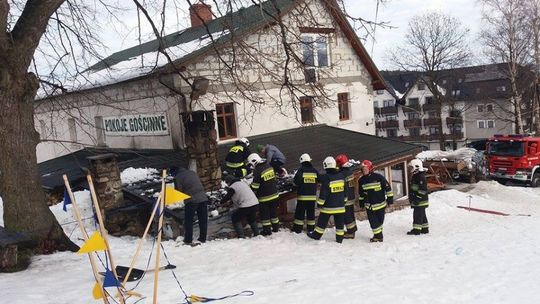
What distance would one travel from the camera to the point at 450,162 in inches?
819

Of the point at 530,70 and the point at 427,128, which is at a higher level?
the point at 530,70

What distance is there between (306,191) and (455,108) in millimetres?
46601

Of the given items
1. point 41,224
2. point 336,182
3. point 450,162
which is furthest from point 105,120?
point 450,162

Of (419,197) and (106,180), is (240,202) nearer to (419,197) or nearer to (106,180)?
(106,180)

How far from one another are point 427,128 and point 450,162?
38.5 metres

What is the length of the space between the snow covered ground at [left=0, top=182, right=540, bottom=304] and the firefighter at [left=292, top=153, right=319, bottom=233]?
14.9 inches

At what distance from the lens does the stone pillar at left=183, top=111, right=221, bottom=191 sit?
10438mm

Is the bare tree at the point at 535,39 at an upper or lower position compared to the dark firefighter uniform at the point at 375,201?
upper

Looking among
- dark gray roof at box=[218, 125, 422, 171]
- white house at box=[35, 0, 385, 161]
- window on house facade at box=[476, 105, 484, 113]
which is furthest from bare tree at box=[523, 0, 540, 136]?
window on house facade at box=[476, 105, 484, 113]

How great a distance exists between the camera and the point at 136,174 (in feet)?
36.7

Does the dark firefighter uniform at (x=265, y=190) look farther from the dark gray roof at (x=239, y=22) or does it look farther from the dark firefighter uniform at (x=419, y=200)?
the dark firefighter uniform at (x=419, y=200)

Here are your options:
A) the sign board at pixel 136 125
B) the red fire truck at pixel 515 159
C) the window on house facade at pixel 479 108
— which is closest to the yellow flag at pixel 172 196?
the sign board at pixel 136 125

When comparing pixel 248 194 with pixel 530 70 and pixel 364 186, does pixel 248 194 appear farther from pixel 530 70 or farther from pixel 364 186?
pixel 530 70

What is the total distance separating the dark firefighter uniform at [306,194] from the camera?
9.31 metres
